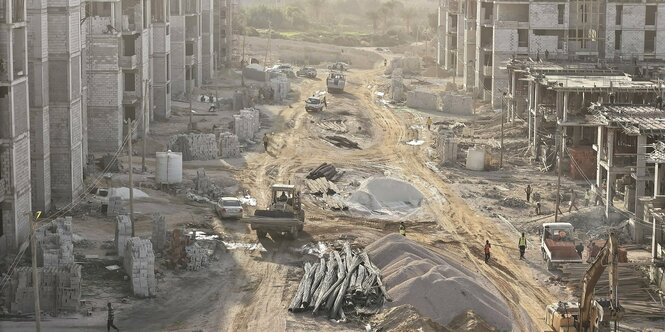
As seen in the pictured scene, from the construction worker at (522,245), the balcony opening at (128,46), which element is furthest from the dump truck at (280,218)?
the balcony opening at (128,46)

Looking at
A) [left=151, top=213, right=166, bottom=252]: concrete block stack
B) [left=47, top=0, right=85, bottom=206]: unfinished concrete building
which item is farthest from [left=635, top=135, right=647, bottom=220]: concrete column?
[left=47, top=0, right=85, bottom=206]: unfinished concrete building

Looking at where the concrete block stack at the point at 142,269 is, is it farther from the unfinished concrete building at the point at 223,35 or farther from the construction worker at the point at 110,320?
the unfinished concrete building at the point at 223,35

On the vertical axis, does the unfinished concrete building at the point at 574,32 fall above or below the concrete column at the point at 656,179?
above

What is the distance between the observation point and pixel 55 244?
47000 millimetres

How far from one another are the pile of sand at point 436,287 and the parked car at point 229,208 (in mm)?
10990

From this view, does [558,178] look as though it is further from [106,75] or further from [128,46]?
[128,46]

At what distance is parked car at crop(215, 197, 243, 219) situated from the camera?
58.5 m

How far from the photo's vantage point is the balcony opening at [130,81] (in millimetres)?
78500

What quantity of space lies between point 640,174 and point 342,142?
33429 millimetres

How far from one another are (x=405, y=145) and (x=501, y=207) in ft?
72.3

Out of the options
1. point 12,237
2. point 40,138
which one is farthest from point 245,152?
point 12,237

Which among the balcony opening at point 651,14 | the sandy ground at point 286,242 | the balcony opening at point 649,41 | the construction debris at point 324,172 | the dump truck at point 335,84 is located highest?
the balcony opening at point 651,14

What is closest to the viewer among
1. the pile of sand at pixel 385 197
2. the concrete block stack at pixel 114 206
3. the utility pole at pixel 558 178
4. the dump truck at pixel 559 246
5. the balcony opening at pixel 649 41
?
the dump truck at pixel 559 246

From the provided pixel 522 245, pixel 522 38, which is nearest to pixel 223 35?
pixel 522 38
